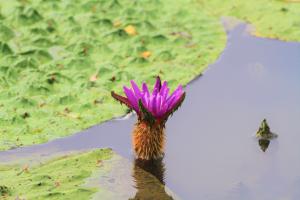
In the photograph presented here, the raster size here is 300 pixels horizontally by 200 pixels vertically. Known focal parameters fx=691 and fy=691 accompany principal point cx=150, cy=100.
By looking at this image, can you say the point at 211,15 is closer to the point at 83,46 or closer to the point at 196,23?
the point at 196,23

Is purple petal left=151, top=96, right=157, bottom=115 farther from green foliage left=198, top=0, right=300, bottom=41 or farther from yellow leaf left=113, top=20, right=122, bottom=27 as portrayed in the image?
green foliage left=198, top=0, right=300, bottom=41

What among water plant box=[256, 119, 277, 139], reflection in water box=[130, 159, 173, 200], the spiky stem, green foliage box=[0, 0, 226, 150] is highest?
green foliage box=[0, 0, 226, 150]

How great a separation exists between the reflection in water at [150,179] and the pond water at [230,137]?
16 mm

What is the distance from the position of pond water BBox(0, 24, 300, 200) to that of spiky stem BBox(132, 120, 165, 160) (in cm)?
9

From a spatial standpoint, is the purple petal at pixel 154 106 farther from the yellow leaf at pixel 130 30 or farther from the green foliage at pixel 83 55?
the yellow leaf at pixel 130 30

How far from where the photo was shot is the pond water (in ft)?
17.4

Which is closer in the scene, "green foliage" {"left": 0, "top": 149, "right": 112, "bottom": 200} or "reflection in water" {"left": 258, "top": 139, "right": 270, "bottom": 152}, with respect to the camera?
"green foliage" {"left": 0, "top": 149, "right": 112, "bottom": 200}

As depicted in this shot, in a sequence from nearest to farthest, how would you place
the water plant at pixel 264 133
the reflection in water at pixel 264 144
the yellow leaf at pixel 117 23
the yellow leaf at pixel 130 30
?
the reflection in water at pixel 264 144 < the water plant at pixel 264 133 < the yellow leaf at pixel 130 30 < the yellow leaf at pixel 117 23

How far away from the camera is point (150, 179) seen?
17.4ft

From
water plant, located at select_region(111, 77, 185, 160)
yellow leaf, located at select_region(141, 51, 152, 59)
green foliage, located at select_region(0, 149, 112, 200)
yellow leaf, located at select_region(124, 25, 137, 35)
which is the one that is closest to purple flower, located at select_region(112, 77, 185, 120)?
water plant, located at select_region(111, 77, 185, 160)

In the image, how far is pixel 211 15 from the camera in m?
8.69

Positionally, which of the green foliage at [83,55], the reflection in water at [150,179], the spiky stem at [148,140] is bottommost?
the reflection in water at [150,179]

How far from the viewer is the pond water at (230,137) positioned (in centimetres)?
531

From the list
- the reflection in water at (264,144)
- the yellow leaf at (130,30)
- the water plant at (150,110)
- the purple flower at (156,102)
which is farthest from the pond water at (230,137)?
the yellow leaf at (130,30)
